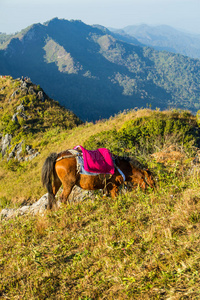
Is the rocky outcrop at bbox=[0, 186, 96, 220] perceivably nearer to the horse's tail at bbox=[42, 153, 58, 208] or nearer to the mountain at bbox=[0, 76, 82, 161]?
the horse's tail at bbox=[42, 153, 58, 208]

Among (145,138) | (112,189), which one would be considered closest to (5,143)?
(145,138)

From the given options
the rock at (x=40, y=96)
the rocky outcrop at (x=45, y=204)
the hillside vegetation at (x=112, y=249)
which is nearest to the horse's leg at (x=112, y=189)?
the hillside vegetation at (x=112, y=249)

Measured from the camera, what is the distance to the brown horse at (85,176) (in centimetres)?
555

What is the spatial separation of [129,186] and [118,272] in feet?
10.1

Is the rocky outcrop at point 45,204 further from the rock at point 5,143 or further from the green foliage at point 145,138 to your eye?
the rock at point 5,143

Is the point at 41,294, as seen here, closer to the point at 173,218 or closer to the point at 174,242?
the point at 174,242

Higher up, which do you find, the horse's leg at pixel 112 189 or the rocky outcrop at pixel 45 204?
the horse's leg at pixel 112 189

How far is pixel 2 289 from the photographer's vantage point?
291 cm

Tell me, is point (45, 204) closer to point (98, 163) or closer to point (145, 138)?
point (98, 163)

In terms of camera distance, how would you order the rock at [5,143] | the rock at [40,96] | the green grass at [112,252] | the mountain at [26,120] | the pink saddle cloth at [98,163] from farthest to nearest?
the rock at [40,96]
the rock at [5,143]
the mountain at [26,120]
the pink saddle cloth at [98,163]
the green grass at [112,252]

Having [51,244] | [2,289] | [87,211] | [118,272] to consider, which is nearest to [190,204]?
[118,272]

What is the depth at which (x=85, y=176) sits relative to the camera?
5566 millimetres

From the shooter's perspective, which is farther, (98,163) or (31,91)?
(31,91)

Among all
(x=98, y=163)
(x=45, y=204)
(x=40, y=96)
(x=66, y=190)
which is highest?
(x=40, y=96)
